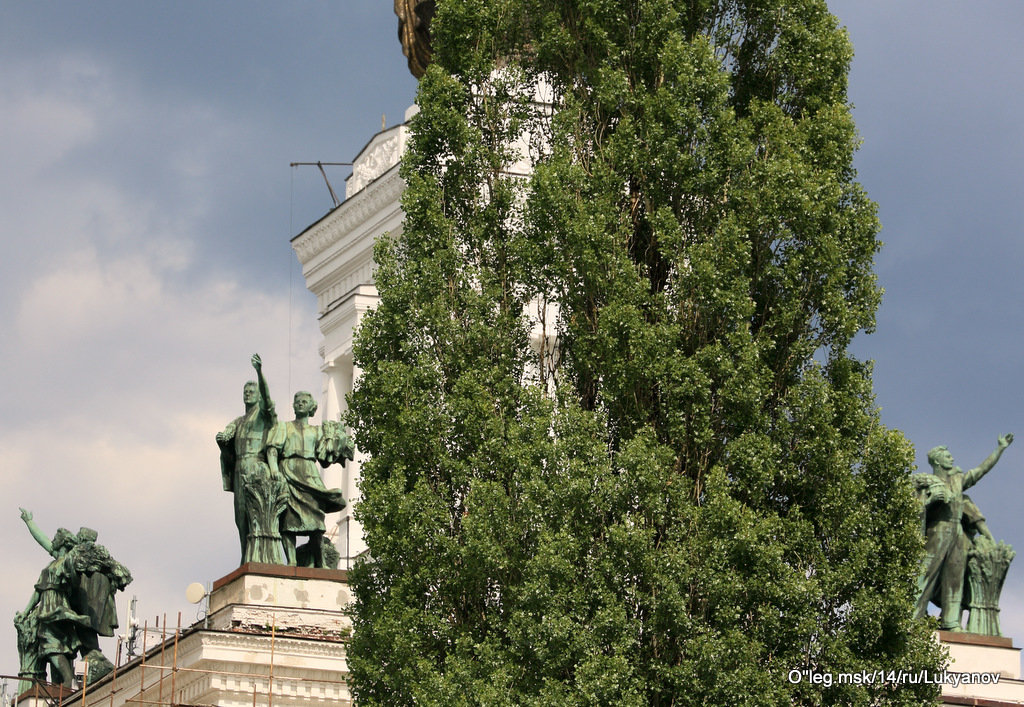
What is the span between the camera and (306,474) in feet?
109

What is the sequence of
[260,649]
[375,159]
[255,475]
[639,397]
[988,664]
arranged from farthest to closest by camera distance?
[375,159]
[988,664]
[255,475]
[260,649]
[639,397]

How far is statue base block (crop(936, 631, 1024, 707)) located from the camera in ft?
117

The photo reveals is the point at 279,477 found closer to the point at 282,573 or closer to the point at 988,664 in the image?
the point at 282,573

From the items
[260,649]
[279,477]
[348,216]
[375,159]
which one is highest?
[375,159]

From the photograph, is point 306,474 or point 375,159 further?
point 375,159

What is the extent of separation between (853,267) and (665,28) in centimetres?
327

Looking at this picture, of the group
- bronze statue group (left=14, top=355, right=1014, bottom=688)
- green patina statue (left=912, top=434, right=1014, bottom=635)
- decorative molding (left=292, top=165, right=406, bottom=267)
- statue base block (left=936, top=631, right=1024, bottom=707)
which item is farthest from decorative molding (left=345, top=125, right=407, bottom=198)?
statue base block (left=936, top=631, right=1024, bottom=707)

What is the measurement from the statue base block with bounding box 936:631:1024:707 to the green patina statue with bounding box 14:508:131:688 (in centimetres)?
1210

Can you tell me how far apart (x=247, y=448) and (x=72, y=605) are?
5.40 meters

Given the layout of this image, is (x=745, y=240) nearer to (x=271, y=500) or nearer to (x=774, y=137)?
(x=774, y=137)

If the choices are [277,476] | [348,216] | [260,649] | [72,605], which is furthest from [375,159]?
[260,649]

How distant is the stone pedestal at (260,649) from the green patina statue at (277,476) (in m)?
0.74

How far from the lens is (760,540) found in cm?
2322

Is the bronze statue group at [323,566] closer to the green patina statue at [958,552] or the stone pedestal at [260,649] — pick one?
the green patina statue at [958,552]
